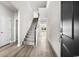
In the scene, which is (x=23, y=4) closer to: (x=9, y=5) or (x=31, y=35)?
(x=9, y=5)

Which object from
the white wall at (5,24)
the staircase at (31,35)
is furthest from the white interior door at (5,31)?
the staircase at (31,35)

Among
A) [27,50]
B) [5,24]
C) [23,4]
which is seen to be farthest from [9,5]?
[27,50]

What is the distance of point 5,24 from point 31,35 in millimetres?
669

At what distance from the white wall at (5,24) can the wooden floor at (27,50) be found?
17cm

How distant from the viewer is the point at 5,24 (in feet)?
6.79

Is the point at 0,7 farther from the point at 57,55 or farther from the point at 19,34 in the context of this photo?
the point at 57,55

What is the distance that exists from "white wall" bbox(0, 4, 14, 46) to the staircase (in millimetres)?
377

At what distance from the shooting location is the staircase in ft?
7.08

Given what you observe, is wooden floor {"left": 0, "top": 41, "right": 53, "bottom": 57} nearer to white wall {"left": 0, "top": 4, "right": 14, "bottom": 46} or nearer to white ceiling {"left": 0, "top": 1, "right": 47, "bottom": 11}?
white wall {"left": 0, "top": 4, "right": 14, "bottom": 46}

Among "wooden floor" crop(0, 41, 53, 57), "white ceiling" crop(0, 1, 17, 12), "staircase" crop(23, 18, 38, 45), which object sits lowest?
"wooden floor" crop(0, 41, 53, 57)

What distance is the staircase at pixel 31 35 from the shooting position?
2.16m

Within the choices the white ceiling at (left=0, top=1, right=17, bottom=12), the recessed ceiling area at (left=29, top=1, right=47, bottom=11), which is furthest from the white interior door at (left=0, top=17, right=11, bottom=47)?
the recessed ceiling area at (left=29, top=1, right=47, bottom=11)

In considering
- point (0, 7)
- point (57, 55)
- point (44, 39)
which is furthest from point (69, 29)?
point (0, 7)

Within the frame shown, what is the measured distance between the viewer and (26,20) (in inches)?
84.0
